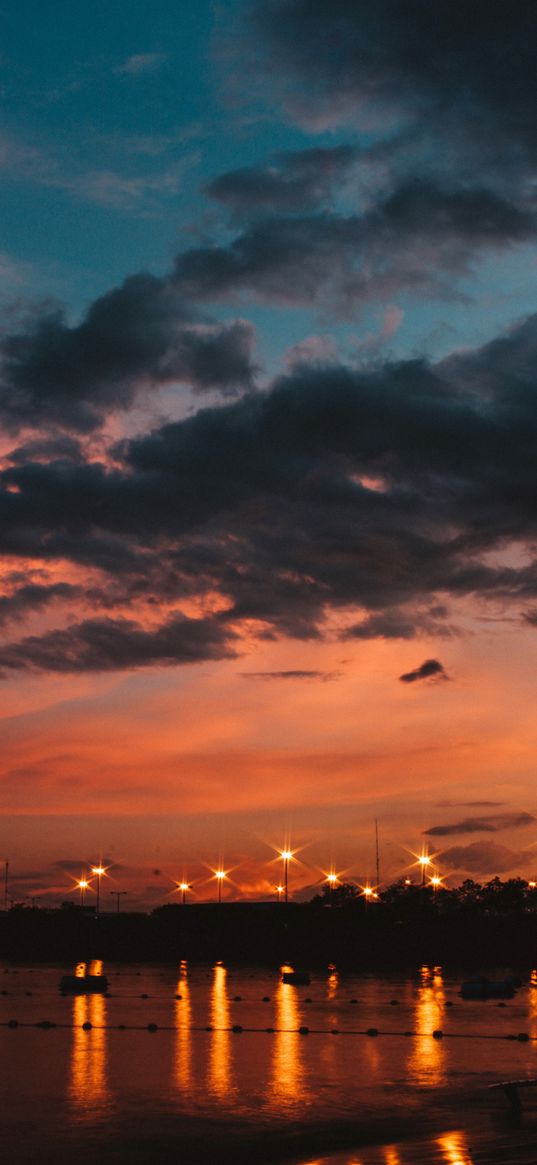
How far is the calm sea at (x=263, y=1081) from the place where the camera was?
3800 cm

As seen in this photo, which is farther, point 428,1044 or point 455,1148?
point 428,1044

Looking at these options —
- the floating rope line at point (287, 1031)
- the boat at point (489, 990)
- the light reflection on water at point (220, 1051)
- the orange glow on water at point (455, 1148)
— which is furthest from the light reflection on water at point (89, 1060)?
the boat at point (489, 990)

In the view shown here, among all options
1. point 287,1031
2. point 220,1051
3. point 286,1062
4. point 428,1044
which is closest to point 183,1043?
point 220,1051

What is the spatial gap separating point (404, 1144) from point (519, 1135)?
3.70m

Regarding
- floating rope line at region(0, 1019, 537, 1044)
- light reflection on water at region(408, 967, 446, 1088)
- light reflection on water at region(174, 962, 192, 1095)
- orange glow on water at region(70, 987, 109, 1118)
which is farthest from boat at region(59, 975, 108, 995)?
floating rope line at region(0, 1019, 537, 1044)

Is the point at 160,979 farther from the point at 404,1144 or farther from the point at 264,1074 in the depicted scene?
the point at 404,1144

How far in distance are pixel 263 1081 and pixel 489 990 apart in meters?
62.3

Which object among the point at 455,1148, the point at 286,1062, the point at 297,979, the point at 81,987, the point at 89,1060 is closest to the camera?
the point at 455,1148

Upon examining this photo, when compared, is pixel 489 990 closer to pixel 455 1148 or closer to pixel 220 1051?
pixel 220 1051

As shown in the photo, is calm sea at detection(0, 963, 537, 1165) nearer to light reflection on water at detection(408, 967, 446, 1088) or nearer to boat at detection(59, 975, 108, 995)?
light reflection on water at detection(408, 967, 446, 1088)

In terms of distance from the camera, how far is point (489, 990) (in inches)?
4328

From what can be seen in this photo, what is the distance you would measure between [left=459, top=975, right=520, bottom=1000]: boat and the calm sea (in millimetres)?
1406

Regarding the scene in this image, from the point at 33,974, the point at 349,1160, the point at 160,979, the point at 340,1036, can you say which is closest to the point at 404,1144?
the point at 349,1160

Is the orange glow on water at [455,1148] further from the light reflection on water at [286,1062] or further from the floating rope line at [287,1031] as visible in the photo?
the floating rope line at [287,1031]
